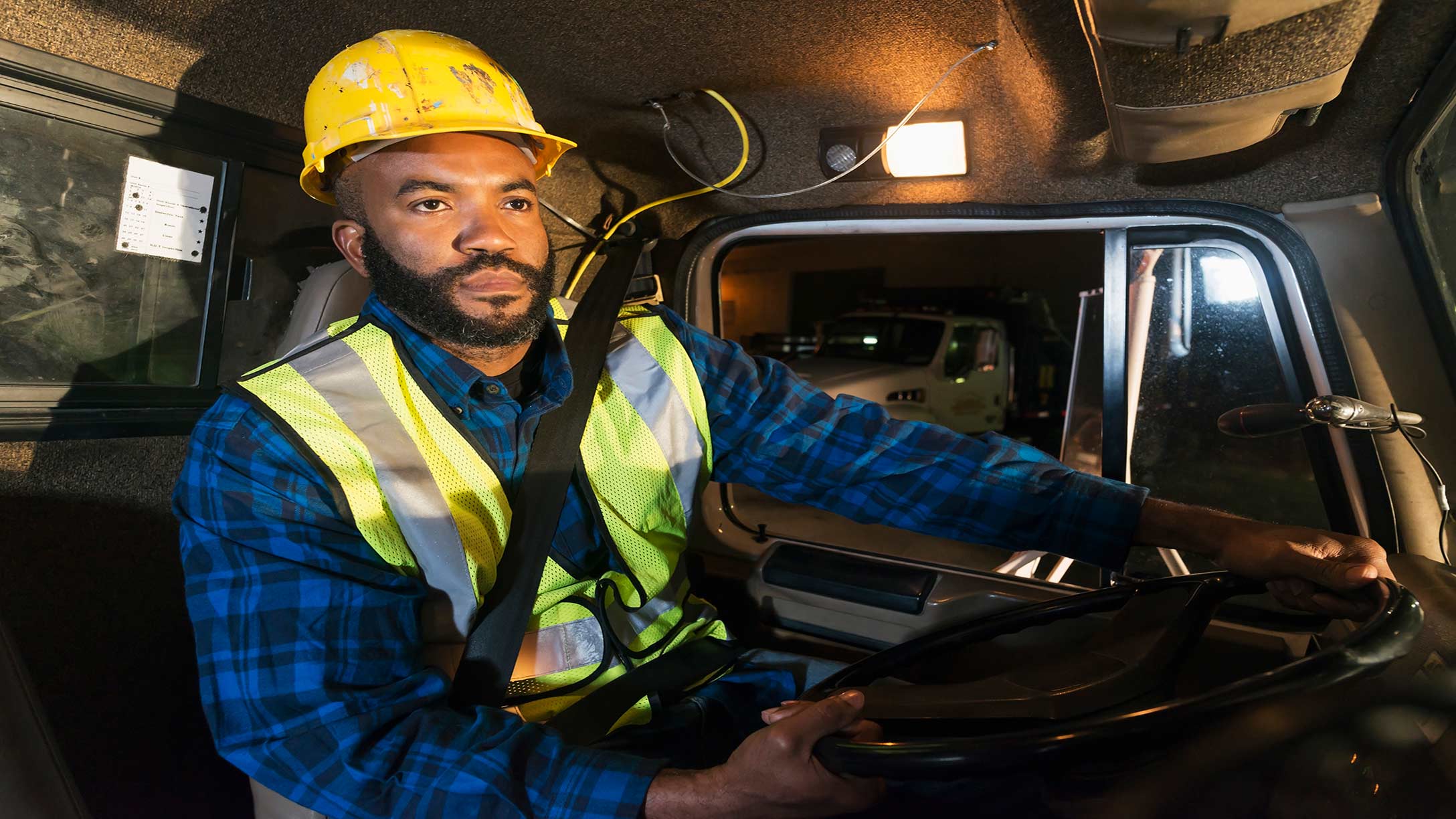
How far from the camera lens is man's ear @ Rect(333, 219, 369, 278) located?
1.51 metres

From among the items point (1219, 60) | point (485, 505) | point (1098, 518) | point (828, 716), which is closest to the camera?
point (828, 716)

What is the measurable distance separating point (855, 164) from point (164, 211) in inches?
59.4

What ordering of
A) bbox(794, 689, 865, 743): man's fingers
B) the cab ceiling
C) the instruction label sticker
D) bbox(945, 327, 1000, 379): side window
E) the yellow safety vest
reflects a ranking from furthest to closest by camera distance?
bbox(945, 327, 1000, 379): side window
the instruction label sticker
the cab ceiling
the yellow safety vest
bbox(794, 689, 865, 743): man's fingers

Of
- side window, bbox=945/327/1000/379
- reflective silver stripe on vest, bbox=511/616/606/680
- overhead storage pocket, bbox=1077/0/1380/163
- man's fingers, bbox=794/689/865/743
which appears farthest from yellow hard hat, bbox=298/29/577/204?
side window, bbox=945/327/1000/379

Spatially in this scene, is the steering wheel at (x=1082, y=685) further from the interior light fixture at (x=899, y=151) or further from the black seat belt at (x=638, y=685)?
the interior light fixture at (x=899, y=151)

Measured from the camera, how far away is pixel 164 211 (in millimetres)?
1592

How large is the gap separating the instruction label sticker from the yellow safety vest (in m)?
0.46

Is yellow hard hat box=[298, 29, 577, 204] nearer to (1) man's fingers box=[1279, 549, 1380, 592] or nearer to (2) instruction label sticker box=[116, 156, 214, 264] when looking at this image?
(2) instruction label sticker box=[116, 156, 214, 264]

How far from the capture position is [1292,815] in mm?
757

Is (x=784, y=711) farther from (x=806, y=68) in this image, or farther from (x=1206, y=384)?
(x=1206, y=384)

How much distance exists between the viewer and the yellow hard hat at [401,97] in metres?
1.38

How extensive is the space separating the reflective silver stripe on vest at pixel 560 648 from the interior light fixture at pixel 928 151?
4.44 feet

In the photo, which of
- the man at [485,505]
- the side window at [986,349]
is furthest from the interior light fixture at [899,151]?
the side window at [986,349]

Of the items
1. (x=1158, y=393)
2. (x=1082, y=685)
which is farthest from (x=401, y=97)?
(x=1158, y=393)
